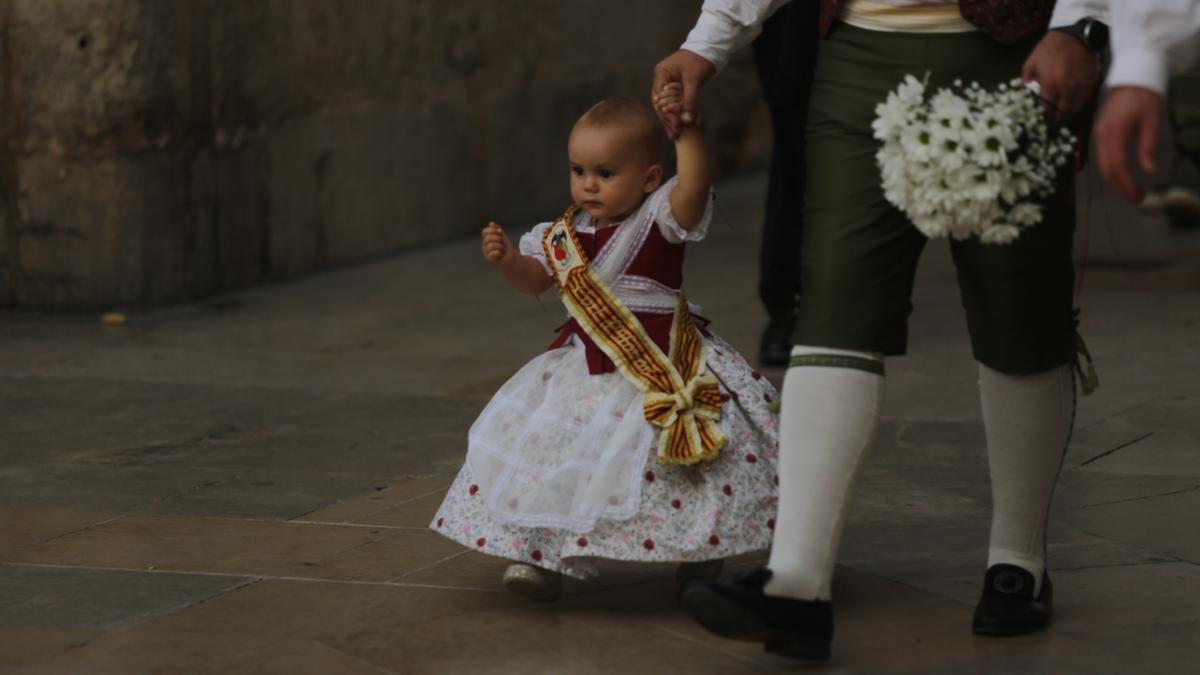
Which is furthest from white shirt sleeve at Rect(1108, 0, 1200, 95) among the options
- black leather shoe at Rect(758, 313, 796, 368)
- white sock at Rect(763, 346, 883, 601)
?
black leather shoe at Rect(758, 313, 796, 368)

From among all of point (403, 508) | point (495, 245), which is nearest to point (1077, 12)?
point (495, 245)

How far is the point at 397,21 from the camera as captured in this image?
8492mm

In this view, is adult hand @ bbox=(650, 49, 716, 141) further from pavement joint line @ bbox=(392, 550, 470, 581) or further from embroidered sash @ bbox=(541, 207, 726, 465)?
pavement joint line @ bbox=(392, 550, 470, 581)

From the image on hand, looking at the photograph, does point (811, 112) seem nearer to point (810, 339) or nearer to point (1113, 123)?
point (810, 339)

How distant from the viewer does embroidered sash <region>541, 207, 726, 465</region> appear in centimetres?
354

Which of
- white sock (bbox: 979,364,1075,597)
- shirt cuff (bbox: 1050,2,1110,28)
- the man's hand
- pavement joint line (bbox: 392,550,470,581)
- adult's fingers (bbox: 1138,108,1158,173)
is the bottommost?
pavement joint line (bbox: 392,550,470,581)

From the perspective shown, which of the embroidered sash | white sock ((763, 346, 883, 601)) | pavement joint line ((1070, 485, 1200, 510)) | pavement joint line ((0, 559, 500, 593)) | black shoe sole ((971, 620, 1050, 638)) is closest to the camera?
white sock ((763, 346, 883, 601))

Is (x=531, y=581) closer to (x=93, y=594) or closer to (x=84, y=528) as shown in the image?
(x=93, y=594)

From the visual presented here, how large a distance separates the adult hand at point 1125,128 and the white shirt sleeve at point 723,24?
0.80 metres

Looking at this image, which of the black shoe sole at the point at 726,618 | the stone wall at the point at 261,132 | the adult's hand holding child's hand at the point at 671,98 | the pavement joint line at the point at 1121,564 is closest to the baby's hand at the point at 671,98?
the adult's hand holding child's hand at the point at 671,98

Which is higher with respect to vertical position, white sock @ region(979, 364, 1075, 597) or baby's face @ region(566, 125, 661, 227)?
baby's face @ region(566, 125, 661, 227)

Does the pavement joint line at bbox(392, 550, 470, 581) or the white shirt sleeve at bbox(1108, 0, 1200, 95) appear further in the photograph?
the pavement joint line at bbox(392, 550, 470, 581)

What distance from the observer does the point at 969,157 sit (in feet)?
10.00

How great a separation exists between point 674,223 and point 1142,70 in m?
1.07
